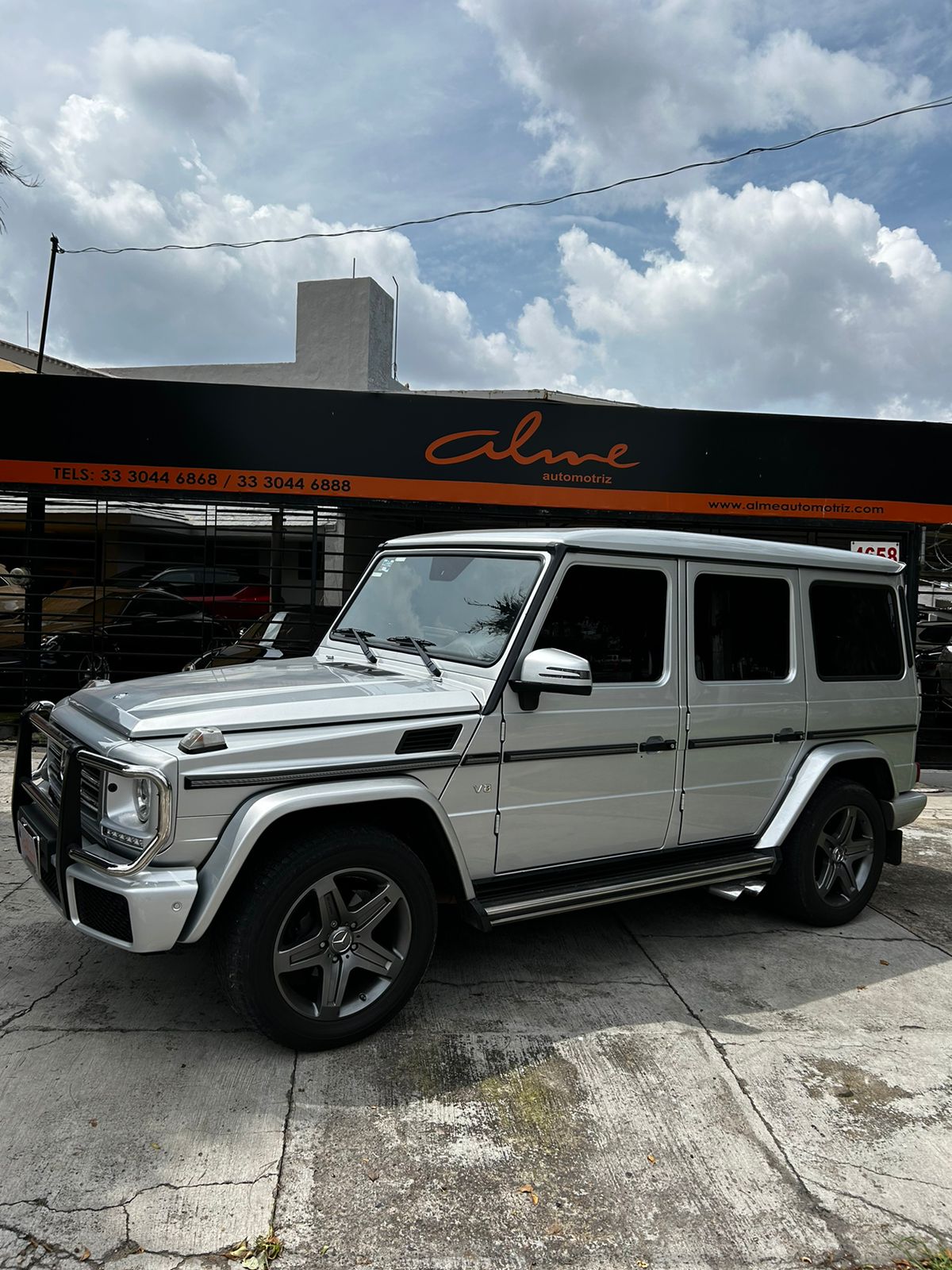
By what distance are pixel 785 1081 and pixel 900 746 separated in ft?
8.43

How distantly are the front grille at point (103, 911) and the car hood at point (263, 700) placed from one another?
546 millimetres

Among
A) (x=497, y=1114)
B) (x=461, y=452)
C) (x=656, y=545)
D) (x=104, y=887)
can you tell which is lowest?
(x=497, y=1114)

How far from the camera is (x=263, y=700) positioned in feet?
11.8

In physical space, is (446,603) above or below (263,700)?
above

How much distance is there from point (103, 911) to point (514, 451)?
285 inches

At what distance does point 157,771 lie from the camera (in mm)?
3145

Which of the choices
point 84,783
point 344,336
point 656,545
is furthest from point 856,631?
point 344,336

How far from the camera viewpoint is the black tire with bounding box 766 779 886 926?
4957mm

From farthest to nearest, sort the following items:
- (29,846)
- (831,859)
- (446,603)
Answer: (831,859) → (446,603) → (29,846)

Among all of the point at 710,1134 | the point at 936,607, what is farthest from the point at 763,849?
the point at 936,607

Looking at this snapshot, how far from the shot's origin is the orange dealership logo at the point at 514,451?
9570 millimetres

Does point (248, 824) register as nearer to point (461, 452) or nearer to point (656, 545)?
point (656, 545)

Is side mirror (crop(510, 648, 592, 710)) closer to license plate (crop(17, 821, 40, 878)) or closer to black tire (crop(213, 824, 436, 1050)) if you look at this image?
black tire (crop(213, 824, 436, 1050))

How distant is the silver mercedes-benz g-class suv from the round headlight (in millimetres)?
12
